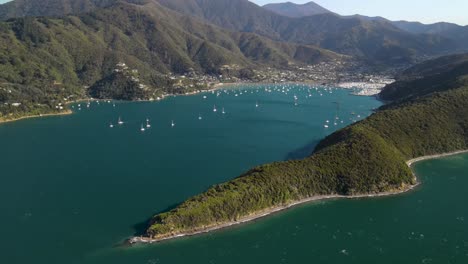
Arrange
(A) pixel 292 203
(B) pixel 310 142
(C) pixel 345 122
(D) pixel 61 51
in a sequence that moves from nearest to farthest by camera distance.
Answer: (A) pixel 292 203 → (B) pixel 310 142 → (C) pixel 345 122 → (D) pixel 61 51

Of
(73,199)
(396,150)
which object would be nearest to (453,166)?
(396,150)

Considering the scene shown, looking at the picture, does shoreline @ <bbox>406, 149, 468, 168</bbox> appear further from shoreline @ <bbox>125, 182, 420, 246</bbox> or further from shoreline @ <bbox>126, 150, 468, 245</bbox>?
shoreline @ <bbox>125, 182, 420, 246</bbox>

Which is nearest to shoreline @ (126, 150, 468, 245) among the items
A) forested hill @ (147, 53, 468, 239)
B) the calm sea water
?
forested hill @ (147, 53, 468, 239)

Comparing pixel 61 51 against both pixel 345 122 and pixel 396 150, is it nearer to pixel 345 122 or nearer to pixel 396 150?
pixel 345 122

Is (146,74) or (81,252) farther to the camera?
(146,74)

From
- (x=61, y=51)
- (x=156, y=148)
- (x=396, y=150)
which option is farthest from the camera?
(x=61, y=51)

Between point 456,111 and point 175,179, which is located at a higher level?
point 456,111

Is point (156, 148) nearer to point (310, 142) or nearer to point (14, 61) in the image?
point (310, 142)

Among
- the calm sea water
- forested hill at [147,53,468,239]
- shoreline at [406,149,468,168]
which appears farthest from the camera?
shoreline at [406,149,468,168]
